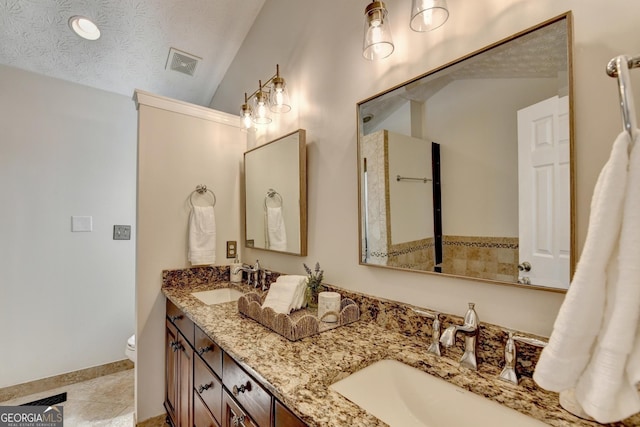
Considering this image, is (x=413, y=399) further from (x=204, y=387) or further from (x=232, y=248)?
(x=232, y=248)

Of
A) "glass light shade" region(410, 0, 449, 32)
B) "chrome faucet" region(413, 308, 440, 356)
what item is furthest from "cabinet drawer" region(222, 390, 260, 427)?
"glass light shade" region(410, 0, 449, 32)

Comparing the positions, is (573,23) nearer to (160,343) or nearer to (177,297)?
(177,297)

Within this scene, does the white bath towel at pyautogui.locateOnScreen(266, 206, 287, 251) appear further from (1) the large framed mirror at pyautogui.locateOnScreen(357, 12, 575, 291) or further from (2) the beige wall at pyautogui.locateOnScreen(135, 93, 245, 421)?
(1) the large framed mirror at pyautogui.locateOnScreen(357, 12, 575, 291)

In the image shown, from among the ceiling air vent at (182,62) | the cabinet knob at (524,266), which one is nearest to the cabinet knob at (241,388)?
the cabinet knob at (524,266)

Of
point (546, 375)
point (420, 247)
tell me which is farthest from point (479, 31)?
point (546, 375)

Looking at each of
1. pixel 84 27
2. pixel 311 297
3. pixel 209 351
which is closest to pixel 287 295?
pixel 311 297

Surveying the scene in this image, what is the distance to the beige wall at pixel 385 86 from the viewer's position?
0.69m

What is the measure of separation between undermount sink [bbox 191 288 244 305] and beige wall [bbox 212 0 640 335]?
0.89ft

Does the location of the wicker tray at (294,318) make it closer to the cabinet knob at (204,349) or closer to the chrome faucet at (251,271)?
the cabinet knob at (204,349)

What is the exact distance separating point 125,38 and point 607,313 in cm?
269

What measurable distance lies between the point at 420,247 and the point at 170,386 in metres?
1.64

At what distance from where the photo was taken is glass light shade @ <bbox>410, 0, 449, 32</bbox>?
35.4 inches

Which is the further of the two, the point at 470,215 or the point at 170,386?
the point at 170,386

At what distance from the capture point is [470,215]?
923mm
